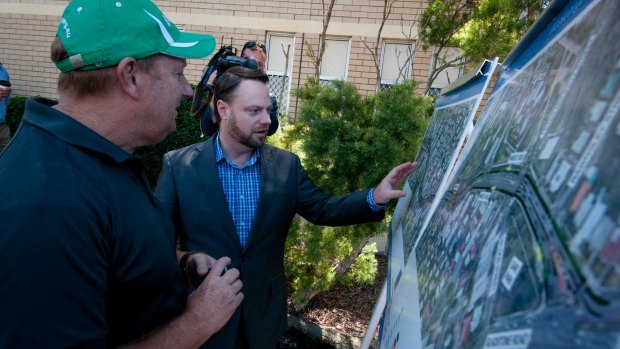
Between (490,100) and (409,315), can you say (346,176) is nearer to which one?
(490,100)

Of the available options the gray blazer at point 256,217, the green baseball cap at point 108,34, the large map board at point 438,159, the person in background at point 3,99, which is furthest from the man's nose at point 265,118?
the person in background at point 3,99

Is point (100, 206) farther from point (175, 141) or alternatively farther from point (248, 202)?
point (175, 141)

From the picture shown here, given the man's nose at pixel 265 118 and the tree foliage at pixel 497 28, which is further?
the tree foliage at pixel 497 28

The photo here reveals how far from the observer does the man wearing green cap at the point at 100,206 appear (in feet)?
2.96

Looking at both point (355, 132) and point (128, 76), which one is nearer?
point (128, 76)

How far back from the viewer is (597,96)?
570mm

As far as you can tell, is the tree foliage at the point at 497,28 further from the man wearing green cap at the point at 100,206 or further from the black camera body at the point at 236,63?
the man wearing green cap at the point at 100,206

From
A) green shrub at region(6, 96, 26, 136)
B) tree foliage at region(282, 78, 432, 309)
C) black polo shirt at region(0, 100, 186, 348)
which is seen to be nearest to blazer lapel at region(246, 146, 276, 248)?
tree foliage at region(282, 78, 432, 309)

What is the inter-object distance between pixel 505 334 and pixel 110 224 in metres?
0.93

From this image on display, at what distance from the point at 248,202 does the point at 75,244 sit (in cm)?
144

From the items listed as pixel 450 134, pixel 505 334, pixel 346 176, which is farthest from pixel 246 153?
pixel 505 334

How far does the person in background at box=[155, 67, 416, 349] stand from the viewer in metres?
2.26

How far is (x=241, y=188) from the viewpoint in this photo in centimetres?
240

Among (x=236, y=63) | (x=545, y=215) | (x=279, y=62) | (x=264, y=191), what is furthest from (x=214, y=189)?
(x=279, y=62)
